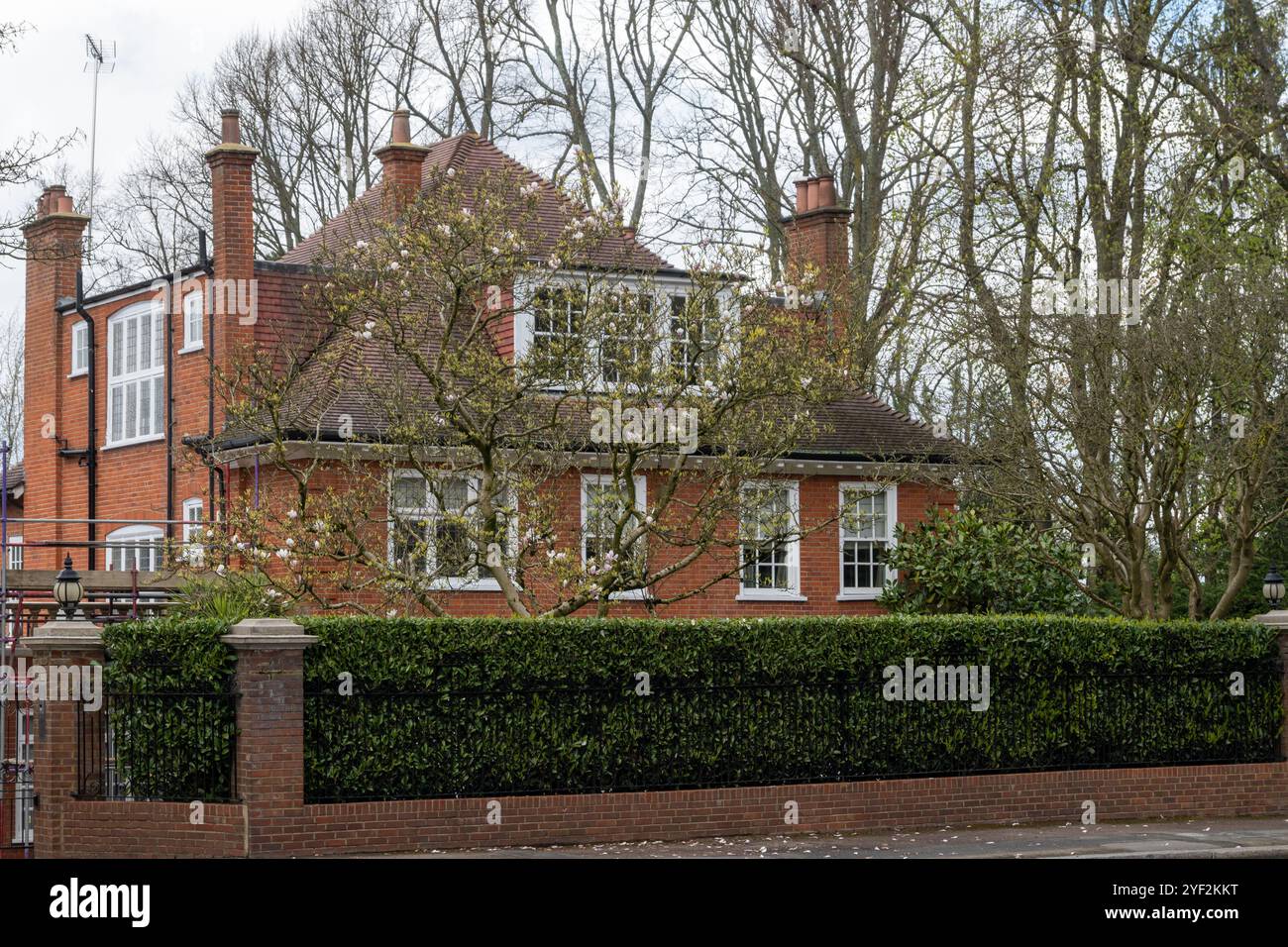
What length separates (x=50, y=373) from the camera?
31734mm

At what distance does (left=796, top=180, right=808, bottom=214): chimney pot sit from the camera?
32219 millimetres

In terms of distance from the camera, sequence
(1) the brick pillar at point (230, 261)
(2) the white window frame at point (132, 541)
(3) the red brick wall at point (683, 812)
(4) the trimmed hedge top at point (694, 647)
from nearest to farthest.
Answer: (3) the red brick wall at point (683, 812) → (4) the trimmed hedge top at point (694, 647) → (1) the brick pillar at point (230, 261) → (2) the white window frame at point (132, 541)

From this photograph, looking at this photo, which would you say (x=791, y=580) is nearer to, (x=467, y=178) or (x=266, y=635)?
(x=467, y=178)

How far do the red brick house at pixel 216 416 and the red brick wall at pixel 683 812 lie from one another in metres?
6.93

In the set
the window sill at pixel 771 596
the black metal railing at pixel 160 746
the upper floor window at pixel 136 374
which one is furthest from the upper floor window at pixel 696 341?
the upper floor window at pixel 136 374

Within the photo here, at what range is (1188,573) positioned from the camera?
924 inches

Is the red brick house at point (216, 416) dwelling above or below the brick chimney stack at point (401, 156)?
below

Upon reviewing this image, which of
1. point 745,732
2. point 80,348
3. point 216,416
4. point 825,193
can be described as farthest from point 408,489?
point 825,193

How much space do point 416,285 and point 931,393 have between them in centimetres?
1646

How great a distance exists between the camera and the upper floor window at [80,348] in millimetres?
31087


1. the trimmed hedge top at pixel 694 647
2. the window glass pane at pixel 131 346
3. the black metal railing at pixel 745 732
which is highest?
the window glass pane at pixel 131 346

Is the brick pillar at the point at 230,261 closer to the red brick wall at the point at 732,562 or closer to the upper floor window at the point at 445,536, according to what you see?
the red brick wall at the point at 732,562

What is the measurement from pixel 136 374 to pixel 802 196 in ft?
40.7
